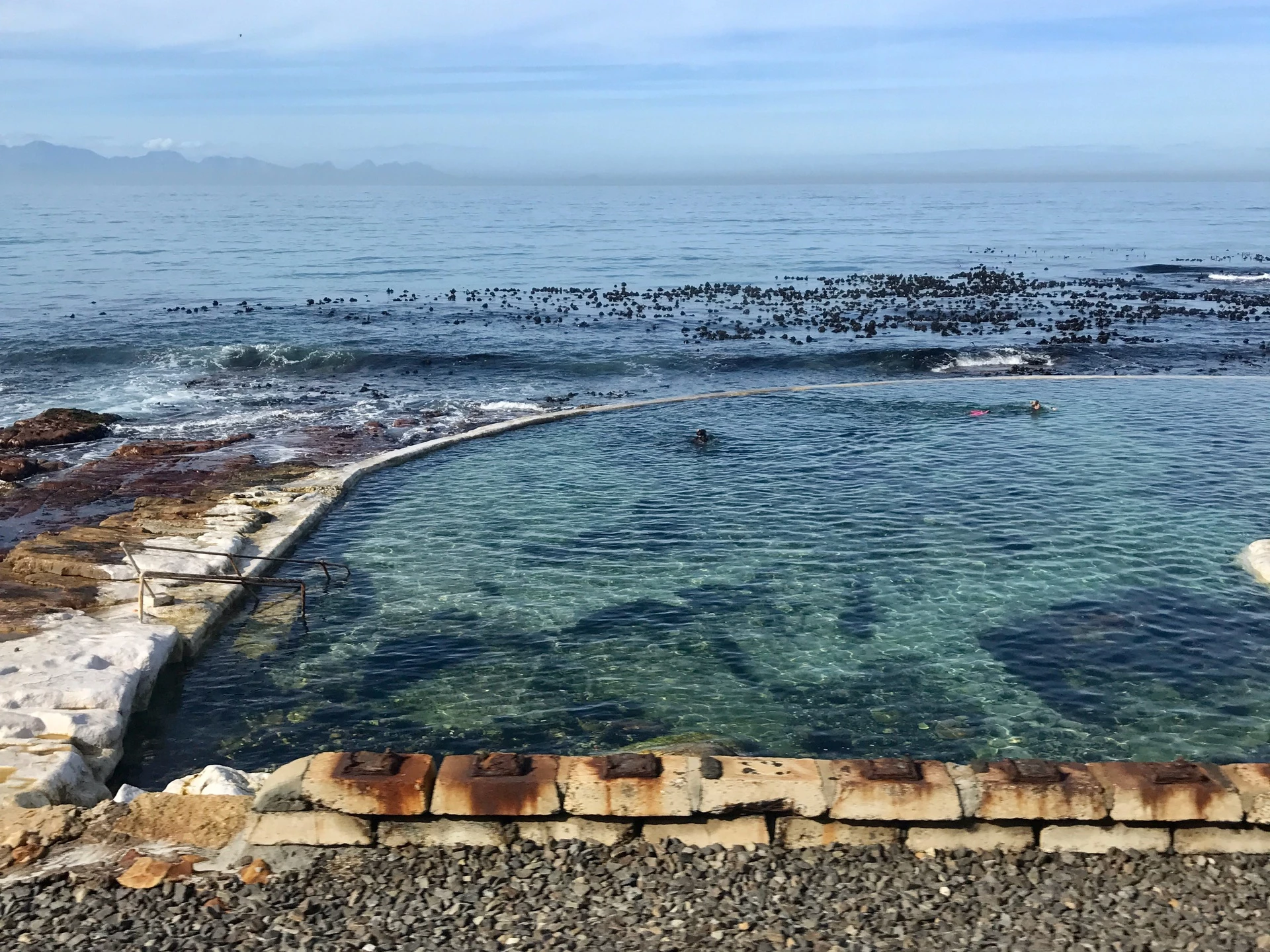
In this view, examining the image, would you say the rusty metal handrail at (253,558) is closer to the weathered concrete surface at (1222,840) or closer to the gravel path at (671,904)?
the gravel path at (671,904)

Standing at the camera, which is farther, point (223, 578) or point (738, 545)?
point (738, 545)

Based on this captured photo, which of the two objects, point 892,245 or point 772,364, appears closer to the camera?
point 772,364

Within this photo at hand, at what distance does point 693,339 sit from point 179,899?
1753 inches

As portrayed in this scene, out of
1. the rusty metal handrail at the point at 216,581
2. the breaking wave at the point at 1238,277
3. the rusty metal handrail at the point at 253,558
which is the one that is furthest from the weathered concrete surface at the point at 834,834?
the breaking wave at the point at 1238,277

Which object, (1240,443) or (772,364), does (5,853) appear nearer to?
(1240,443)

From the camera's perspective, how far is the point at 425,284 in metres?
76.2

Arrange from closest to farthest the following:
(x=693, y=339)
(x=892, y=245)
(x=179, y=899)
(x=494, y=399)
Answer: (x=179, y=899) < (x=494, y=399) < (x=693, y=339) < (x=892, y=245)

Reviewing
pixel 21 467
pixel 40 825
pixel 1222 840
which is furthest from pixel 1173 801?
pixel 21 467

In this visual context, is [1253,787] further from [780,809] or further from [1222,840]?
[780,809]

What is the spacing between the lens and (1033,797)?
394 inches

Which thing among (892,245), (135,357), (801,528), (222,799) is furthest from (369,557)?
(892,245)

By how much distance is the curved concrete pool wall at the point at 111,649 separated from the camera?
12.6 m

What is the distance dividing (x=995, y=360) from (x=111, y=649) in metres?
39.0

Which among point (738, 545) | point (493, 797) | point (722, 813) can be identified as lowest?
point (738, 545)
